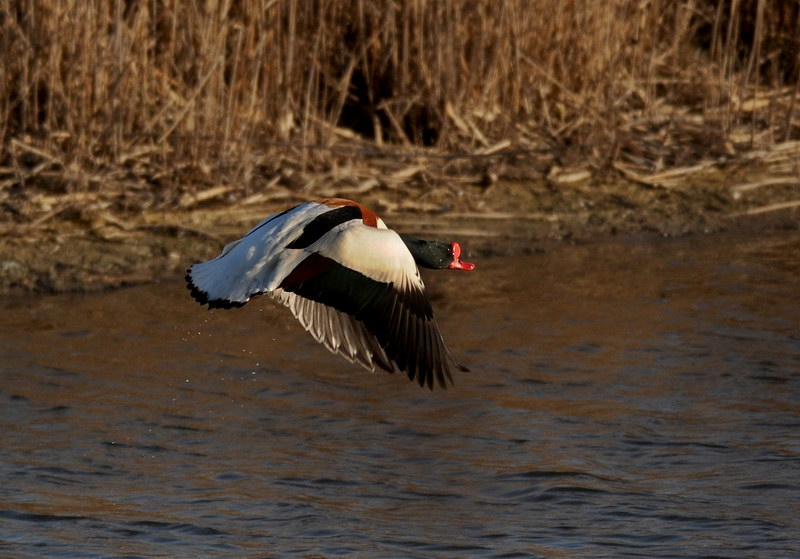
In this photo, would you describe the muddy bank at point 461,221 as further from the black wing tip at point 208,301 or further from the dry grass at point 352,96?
the black wing tip at point 208,301

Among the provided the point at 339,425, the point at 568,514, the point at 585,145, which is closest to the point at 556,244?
the point at 585,145

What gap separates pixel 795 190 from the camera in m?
7.38

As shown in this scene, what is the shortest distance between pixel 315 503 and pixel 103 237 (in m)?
2.44

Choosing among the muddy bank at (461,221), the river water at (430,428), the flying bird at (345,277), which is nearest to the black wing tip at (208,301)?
the flying bird at (345,277)

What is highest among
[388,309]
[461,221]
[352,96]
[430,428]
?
[352,96]

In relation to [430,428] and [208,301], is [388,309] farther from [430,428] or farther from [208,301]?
[430,428]

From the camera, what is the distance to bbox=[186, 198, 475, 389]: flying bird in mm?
3529

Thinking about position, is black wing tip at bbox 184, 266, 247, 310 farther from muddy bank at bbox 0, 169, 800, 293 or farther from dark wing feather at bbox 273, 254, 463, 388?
muddy bank at bbox 0, 169, 800, 293

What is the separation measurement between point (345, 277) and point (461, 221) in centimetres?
298

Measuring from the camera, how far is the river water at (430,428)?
3.71 meters

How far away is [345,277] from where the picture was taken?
11.9ft

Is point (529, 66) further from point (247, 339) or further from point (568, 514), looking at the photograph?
point (568, 514)

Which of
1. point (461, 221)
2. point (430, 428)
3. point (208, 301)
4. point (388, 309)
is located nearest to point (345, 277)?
point (388, 309)

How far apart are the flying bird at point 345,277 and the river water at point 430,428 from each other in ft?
1.78
